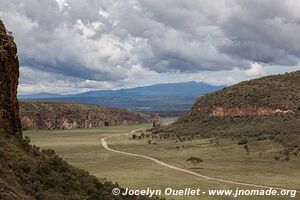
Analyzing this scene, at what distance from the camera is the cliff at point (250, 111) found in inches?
→ 4205

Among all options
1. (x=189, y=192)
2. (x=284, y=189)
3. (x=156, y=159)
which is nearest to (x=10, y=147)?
(x=189, y=192)

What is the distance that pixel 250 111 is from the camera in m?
124

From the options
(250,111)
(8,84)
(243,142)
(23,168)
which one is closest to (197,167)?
(243,142)

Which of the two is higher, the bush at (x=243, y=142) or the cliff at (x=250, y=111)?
the cliff at (x=250, y=111)

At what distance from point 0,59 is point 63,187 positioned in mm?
9481

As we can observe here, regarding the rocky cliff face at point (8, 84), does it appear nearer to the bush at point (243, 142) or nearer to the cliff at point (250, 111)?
the bush at point (243, 142)

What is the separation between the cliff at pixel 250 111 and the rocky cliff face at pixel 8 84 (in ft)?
220

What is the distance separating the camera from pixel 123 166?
2753 inches

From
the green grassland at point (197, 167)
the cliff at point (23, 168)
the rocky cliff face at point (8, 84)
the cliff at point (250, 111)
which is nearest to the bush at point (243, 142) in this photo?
the green grassland at point (197, 167)

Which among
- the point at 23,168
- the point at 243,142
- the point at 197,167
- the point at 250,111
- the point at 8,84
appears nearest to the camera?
the point at 23,168

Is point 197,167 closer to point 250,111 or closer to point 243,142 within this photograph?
point 243,142

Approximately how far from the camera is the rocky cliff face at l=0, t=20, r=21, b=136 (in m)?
32.4

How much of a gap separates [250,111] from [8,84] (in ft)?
319

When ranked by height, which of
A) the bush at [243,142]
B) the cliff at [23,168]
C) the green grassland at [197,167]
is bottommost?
the green grassland at [197,167]
